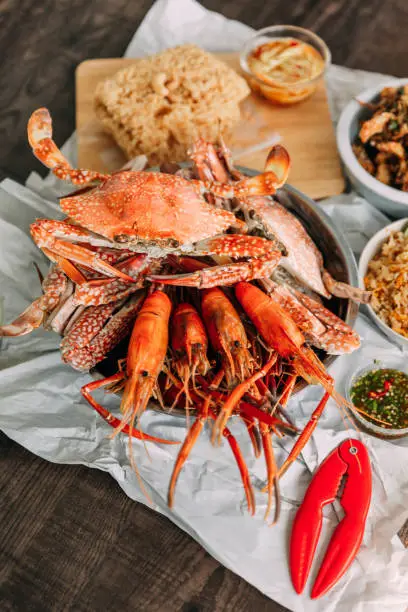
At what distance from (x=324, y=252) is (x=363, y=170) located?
0.37 meters

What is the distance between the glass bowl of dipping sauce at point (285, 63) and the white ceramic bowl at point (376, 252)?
634 mm

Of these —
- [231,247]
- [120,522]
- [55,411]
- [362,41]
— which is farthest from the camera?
[362,41]

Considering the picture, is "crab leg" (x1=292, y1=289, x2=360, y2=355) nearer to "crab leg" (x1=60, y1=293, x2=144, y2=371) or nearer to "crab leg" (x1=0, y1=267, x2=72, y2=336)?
"crab leg" (x1=60, y1=293, x2=144, y2=371)

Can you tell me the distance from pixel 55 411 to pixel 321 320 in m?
0.81

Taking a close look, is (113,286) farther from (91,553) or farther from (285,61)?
(285,61)

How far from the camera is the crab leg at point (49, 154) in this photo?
173 centimetres

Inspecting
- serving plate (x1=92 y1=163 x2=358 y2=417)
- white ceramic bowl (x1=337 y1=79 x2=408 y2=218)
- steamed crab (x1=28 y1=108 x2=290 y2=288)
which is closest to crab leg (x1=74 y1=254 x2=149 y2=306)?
steamed crab (x1=28 y1=108 x2=290 y2=288)

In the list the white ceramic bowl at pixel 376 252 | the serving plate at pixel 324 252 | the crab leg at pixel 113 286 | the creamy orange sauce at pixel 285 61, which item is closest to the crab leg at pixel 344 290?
the serving plate at pixel 324 252

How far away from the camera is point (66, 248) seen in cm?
158

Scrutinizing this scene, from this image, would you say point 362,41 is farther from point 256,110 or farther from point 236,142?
point 236,142

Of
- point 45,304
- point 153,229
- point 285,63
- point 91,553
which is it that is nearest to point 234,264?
point 153,229

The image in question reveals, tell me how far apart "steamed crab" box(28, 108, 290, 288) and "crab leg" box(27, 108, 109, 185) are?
0.09 m

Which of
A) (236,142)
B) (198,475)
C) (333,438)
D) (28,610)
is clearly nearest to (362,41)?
(236,142)

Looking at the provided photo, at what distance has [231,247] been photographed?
1.58m
